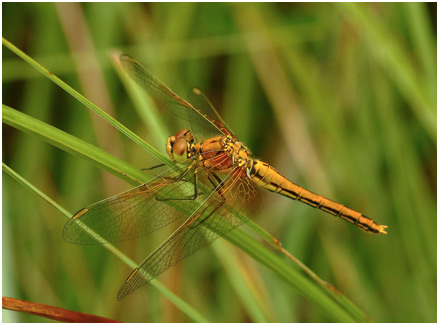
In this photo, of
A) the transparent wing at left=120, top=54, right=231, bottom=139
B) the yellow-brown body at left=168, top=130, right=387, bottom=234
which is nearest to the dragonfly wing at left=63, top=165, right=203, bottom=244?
the yellow-brown body at left=168, top=130, right=387, bottom=234

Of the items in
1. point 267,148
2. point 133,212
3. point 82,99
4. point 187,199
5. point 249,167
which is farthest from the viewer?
point 267,148

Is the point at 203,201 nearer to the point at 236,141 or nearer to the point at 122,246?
the point at 236,141

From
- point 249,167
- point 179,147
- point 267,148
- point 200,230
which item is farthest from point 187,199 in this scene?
point 267,148

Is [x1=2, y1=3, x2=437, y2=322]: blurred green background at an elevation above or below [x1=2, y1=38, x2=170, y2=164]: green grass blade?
above

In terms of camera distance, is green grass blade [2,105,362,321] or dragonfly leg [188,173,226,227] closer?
green grass blade [2,105,362,321]

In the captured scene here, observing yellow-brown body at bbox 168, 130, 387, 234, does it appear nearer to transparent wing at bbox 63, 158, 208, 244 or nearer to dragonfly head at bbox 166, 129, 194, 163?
dragonfly head at bbox 166, 129, 194, 163

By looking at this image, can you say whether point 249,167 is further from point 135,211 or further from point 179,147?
point 135,211

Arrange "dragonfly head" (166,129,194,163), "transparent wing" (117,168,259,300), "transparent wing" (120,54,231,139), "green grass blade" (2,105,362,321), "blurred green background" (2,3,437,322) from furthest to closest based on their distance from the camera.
Result: "blurred green background" (2,3,437,322) → "transparent wing" (120,54,231,139) → "dragonfly head" (166,129,194,163) → "transparent wing" (117,168,259,300) → "green grass blade" (2,105,362,321)

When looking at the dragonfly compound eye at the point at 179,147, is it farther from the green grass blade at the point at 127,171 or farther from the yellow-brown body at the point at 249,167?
the green grass blade at the point at 127,171
